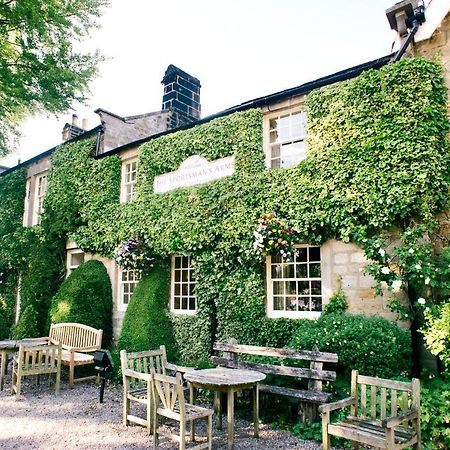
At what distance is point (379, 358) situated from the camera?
6078 mm

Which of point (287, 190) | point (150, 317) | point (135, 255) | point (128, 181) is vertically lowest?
point (150, 317)

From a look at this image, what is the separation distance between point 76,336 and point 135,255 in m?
2.62

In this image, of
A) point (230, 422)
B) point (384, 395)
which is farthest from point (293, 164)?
point (230, 422)

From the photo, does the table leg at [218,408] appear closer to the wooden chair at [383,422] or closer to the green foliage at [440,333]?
the wooden chair at [383,422]

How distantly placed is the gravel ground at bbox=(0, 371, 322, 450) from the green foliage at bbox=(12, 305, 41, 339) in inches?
165

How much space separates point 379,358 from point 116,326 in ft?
25.7

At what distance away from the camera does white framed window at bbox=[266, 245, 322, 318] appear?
26.5 ft

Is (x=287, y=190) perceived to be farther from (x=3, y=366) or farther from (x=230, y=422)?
(x=3, y=366)

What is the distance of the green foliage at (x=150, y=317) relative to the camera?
31.8 ft

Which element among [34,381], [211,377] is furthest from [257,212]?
[34,381]

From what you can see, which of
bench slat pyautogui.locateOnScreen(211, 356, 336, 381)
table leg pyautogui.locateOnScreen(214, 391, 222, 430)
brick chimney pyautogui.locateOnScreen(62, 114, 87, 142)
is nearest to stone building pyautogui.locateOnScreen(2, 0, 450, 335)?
bench slat pyautogui.locateOnScreen(211, 356, 336, 381)

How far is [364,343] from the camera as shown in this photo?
20.3 ft

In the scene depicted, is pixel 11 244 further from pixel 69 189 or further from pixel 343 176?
pixel 343 176

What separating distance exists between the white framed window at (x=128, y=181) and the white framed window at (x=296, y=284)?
5473mm
